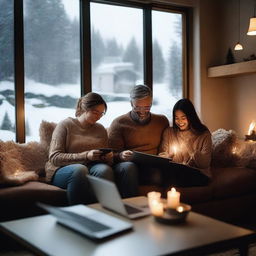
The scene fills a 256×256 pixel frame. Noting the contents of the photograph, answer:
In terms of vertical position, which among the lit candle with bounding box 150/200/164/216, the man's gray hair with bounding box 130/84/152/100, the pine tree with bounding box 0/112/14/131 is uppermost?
the man's gray hair with bounding box 130/84/152/100

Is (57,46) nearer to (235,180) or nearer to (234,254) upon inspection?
(235,180)

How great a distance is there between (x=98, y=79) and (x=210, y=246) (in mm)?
2581

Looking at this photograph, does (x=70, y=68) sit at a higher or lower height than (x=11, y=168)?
higher

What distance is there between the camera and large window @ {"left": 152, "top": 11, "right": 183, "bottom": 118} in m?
4.21

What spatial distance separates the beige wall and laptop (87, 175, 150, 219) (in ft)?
8.50

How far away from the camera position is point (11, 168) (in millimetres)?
2787

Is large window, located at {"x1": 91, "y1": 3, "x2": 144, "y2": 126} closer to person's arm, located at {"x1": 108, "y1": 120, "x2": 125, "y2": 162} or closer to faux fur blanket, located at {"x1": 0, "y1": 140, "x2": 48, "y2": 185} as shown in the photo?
person's arm, located at {"x1": 108, "y1": 120, "x2": 125, "y2": 162}

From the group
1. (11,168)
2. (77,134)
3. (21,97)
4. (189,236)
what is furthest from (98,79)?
(189,236)

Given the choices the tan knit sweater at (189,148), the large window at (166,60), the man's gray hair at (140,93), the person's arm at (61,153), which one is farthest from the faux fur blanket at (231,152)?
the person's arm at (61,153)

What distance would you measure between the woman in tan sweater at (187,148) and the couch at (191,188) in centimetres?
9

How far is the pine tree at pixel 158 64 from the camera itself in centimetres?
420

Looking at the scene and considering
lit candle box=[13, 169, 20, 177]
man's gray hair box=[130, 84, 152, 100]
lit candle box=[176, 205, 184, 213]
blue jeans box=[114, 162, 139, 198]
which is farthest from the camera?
man's gray hair box=[130, 84, 152, 100]

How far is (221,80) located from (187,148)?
1.68 meters

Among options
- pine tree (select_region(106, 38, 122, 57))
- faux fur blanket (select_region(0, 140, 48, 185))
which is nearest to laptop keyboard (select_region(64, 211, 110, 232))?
faux fur blanket (select_region(0, 140, 48, 185))
